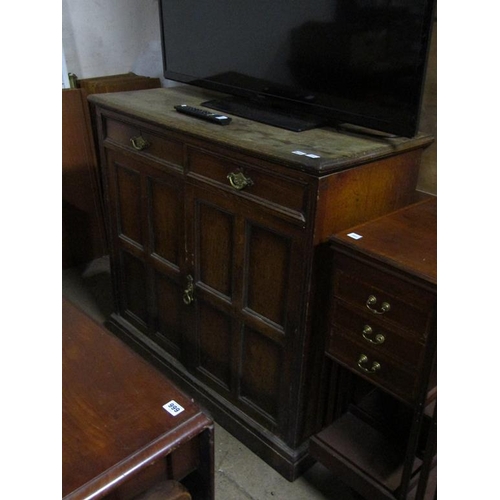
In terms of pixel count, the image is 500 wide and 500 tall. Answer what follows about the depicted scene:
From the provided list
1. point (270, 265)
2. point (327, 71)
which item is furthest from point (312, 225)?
point (327, 71)

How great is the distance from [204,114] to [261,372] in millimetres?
811

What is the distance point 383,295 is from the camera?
1187mm

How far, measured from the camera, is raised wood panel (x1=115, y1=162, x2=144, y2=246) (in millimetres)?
1851

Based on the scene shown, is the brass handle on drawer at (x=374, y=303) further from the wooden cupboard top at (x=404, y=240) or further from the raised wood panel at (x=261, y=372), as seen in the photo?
the raised wood panel at (x=261, y=372)

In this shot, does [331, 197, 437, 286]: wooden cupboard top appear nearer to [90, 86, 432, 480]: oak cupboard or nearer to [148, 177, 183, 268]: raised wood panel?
[90, 86, 432, 480]: oak cupboard

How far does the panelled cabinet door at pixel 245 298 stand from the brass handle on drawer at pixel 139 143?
9.6 inches

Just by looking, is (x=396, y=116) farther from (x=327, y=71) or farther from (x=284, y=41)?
(x=284, y=41)

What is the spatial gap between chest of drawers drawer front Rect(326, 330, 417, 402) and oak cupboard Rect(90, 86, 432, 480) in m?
0.10

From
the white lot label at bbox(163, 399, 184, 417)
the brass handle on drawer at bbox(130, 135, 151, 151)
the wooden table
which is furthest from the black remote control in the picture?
the white lot label at bbox(163, 399, 184, 417)

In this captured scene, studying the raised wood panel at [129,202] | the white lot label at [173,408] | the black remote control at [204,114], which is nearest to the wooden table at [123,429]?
the white lot label at [173,408]

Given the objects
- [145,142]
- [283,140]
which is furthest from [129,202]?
[283,140]

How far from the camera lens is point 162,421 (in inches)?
34.1

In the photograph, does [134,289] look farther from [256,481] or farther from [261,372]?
[256,481]

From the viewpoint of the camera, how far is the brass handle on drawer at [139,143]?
→ 170 cm
